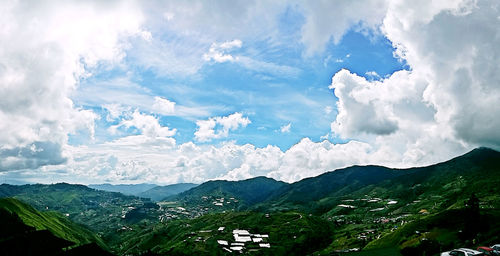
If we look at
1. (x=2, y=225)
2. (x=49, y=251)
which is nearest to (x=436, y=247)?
(x=49, y=251)

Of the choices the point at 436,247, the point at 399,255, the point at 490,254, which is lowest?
the point at 399,255

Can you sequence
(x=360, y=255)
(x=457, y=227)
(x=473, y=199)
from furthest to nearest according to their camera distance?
1. (x=457, y=227)
2. (x=473, y=199)
3. (x=360, y=255)

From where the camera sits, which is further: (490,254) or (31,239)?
(31,239)

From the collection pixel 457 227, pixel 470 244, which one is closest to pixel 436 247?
pixel 470 244

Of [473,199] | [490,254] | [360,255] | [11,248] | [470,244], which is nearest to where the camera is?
[490,254]

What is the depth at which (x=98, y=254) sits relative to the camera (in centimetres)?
9400

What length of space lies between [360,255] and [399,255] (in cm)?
3893

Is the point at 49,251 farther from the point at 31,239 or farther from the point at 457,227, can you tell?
the point at 457,227

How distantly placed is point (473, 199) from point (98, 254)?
145 m

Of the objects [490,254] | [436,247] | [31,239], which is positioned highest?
[31,239]

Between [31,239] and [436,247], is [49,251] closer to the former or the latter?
[31,239]

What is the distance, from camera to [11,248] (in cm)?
8244

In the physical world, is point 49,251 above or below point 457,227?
above

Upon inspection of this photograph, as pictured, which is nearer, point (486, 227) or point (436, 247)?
point (436, 247)
